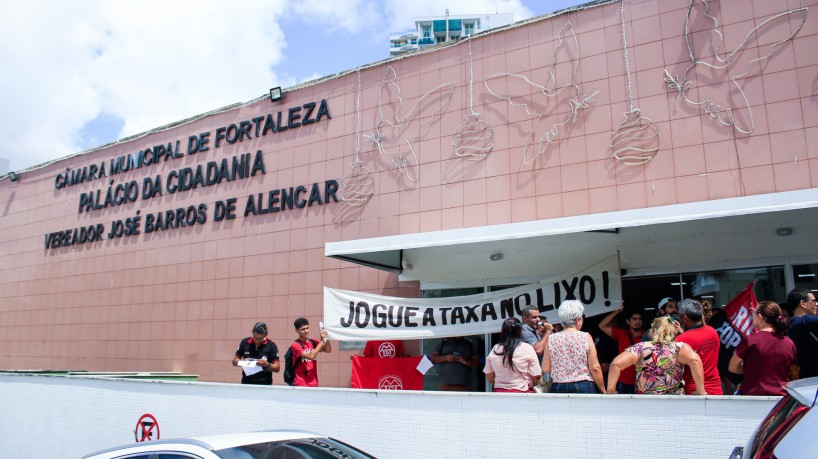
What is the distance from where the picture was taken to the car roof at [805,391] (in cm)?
310

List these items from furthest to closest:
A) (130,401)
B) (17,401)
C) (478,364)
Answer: (17,401), (478,364), (130,401)

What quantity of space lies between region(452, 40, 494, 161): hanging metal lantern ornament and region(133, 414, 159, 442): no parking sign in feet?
19.4

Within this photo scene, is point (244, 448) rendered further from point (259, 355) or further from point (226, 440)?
point (259, 355)

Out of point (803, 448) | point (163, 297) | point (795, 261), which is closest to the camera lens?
point (803, 448)

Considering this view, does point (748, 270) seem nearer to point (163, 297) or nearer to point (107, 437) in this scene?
point (107, 437)

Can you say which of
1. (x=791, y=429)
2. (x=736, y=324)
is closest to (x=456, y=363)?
(x=736, y=324)

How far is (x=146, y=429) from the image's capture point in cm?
904

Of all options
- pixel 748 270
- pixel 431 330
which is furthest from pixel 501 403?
pixel 748 270

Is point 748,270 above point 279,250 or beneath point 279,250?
beneath

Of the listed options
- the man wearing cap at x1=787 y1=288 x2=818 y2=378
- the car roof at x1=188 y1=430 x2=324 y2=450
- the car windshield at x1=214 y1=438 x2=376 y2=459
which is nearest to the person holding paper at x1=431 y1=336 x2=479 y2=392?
the car windshield at x1=214 y1=438 x2=376 y2=459

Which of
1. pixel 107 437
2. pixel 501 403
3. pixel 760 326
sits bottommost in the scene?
pixel 107 437

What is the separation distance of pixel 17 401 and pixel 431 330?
6869 mm

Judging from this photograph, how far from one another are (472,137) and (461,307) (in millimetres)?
2938

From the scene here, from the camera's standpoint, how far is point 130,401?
930 cm
